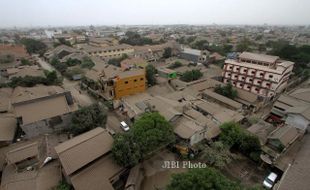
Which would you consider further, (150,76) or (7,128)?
(150,76)

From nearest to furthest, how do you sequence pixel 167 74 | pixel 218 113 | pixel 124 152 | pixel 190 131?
pixel 124 152, pixel 190 131, pixel 218 113, pixel 167 74

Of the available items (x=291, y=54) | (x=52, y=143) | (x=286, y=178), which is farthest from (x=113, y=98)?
(x=291, y=54)

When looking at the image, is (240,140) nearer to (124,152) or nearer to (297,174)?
(297,174)

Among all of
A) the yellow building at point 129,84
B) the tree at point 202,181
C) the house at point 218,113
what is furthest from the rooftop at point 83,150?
the house at point 218,113

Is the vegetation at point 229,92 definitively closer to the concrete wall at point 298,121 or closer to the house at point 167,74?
the concrete wall at point 298,121

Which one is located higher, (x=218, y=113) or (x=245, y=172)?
(x=218, y=113)

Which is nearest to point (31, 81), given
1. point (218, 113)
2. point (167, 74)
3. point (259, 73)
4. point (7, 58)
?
point (7, 58)
